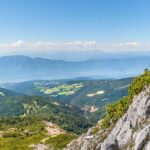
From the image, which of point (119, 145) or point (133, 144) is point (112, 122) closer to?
point (119, 145)

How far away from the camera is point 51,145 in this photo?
19725 cm

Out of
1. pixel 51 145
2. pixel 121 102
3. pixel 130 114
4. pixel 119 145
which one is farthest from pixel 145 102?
pixel 51 145

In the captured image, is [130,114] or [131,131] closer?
[131,131]

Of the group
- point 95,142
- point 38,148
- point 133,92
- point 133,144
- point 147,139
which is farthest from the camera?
point 38,148

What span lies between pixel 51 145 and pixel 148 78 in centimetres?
11301

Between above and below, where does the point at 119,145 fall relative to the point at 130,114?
below

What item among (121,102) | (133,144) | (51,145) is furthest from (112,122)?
(51,145)

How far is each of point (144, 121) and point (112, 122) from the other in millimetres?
27914

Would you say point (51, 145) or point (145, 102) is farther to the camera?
point (51, 145)

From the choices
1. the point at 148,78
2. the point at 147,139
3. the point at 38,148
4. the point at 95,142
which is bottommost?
the point at 38,148

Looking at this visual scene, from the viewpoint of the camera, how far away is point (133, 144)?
224ft

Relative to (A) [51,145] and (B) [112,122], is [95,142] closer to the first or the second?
(B) [112,122]

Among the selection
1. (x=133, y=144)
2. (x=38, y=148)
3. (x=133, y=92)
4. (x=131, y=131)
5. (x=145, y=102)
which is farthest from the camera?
(x=38, y=148)

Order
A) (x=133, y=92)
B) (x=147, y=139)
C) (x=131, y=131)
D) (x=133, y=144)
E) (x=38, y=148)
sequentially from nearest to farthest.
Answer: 1. (x=147, y=139)
2. (x=133, y=144)
3. (x=131, y=131)
4. (x=133, y=92)
5. (x=38, y=148)
